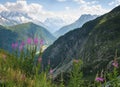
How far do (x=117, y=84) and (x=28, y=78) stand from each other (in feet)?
9.01

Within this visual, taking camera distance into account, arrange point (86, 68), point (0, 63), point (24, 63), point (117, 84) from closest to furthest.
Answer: point (117, 84) → point (24, 63) → point (0, 63) → point (86, 68)

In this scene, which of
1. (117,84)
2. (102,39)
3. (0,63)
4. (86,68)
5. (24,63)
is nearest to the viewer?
(117,84)

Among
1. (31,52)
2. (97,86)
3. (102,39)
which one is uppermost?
(102,39)

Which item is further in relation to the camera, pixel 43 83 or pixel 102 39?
pixel 102 39

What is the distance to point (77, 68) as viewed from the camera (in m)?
7.23

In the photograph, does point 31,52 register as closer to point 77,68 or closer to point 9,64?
point 9,64

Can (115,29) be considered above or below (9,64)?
above

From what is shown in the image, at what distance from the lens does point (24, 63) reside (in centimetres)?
757

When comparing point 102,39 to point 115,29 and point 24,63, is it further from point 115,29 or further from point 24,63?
point 24,63

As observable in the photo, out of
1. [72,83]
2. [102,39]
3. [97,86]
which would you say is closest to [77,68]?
[72,83]

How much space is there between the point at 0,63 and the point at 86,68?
218 feet

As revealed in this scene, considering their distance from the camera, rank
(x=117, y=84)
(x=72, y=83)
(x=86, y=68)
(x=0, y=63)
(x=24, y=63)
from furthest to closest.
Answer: (x=86, y=68)
(x=0, y=63)
(x=24, y=63)
(x=72, y=83)
(x=117, y=84)

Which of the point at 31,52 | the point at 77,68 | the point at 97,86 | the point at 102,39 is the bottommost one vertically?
the point at 97,86

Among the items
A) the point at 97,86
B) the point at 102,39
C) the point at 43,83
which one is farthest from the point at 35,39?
the point at 102,39
